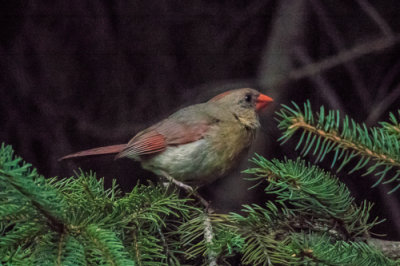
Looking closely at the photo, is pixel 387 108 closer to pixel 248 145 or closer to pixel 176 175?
pixel 248 145

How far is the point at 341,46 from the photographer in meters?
1.62

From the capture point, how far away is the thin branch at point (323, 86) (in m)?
1.63

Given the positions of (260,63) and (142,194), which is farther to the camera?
(260,63)

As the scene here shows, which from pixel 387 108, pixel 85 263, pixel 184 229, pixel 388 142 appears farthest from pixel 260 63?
pixel 85 263

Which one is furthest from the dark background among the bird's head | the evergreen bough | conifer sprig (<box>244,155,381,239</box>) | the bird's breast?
conifer sprig (<box>244,155,381,239</box>)

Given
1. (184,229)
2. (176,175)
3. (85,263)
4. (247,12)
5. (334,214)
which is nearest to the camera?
(85,263)

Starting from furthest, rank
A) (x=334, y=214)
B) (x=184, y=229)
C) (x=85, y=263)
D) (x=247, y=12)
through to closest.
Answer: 1. (x=247, y=12)
2. (x=184, y=229)
3. (x=334, y=214)
4. (x=85, y=263)

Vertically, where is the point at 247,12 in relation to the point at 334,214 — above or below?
above

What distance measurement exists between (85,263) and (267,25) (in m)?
1.13

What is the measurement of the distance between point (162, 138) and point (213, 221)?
1.52ft

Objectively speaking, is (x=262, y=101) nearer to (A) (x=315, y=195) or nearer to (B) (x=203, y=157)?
(B) (x=203, y=157)

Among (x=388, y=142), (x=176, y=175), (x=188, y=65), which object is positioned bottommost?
(x=176, y=175)

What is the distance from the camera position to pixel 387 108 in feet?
5.39

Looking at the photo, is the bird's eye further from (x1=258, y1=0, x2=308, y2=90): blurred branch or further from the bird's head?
(x1=258, y1=0, x2=308, y2=90): blurred branch
